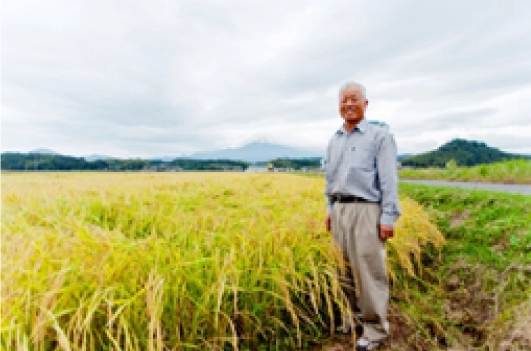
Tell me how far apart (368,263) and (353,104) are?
1016mm

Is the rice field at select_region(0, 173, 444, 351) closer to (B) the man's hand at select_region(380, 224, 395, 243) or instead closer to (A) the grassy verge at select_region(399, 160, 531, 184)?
(B) the man's hand at select_region(380, 224, 395, 243)

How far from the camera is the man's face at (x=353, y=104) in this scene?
2.17 m

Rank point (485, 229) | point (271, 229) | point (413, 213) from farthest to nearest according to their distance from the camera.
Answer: point (413, 213) < point (485, 229) < point (271, 229)

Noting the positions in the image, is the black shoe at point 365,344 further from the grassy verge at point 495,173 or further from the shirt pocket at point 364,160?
the grassy verge at point 495,173

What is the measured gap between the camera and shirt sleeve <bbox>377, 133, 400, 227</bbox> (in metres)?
2.08

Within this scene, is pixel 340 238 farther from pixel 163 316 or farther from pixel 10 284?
pixel 10 284

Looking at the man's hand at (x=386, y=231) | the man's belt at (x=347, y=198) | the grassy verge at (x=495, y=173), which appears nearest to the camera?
the man's hand at (x=386, y=231)

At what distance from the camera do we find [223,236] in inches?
97.0

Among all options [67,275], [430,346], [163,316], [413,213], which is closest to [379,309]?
[430,346]

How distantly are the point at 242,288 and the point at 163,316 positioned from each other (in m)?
0.46

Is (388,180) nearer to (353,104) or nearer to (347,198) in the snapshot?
(347,198)

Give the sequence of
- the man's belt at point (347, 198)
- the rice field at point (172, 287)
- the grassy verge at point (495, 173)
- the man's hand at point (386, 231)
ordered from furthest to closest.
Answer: the grassy verge at point (495, 173)
the man's belt at point (347, 198)
the man's hand at point (386, 231)
the rice field at point (172, 287)

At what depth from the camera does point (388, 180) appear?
6.86 ft

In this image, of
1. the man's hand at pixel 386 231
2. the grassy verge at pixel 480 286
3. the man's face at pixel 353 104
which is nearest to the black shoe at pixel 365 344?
the grassy verge at pixel 480 286
